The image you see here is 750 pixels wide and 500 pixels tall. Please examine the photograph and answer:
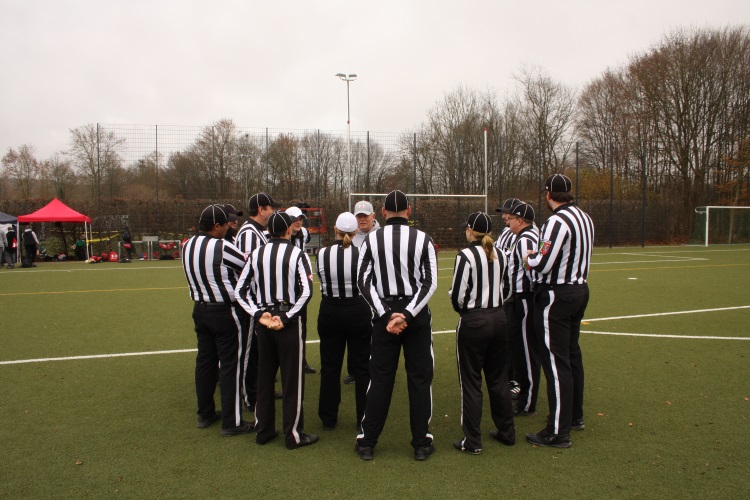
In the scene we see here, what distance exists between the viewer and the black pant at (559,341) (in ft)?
14.1

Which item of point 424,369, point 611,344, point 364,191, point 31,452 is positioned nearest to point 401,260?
point 424,369

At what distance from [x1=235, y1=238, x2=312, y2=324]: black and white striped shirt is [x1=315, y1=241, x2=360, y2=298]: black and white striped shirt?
12.5 inches

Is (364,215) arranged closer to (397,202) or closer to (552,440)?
(397,202)

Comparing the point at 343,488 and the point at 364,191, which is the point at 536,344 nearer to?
the point at 343,488

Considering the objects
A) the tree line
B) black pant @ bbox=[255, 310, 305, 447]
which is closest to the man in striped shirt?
black pant @ bbox=[255, 310, 305, 447]

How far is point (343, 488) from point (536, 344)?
7.96ft

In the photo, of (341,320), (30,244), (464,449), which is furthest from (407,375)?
(30,244)

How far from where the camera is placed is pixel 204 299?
466 centimetres

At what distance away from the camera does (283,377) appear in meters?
4.38

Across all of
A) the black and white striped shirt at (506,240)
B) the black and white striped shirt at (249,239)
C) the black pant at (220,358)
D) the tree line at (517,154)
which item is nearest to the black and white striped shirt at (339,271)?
the black pant at (220,358)

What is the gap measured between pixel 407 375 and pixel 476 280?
35.5 inches

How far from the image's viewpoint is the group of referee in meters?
4.06

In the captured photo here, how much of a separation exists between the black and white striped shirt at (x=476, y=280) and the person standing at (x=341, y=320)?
0.97m

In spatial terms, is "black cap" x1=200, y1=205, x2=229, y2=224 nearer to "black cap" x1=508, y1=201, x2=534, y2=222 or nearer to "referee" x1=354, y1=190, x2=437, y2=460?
"referee" x1=354, y1=190, x2=437, y2=460
